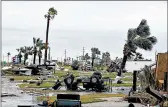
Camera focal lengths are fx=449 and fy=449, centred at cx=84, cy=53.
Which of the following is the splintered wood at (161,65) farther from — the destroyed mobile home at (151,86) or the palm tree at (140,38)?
the palm tree at (140,38)

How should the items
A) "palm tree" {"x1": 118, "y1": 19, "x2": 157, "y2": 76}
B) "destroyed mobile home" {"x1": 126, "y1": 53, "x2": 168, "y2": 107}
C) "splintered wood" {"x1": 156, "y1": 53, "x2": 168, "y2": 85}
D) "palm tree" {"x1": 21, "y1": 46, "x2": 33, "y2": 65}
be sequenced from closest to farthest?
"destroyed mobile home" {"x1": 126, "y1": 53, "x2": 168, "y2": 107} < "splintered wood" {"x1": 156, "y1": 53, "x2": 168, "y2": 85} < "palm tree" {"x1": 118, "y1": 19, "x2": 157, "y2": 76} < "palm tree" {"x1": 21, "y1": 46, "x2": 33, "y2": 65}

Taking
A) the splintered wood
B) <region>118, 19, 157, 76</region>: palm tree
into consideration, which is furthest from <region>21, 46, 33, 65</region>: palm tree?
the splintered wood

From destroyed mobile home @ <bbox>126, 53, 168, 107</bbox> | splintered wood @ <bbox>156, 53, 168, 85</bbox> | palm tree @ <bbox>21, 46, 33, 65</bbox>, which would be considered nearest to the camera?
destroyed mobile home @ <bbox>126, 53, 168, 107</bbox>

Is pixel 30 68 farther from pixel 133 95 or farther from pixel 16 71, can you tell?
pixel 133 95

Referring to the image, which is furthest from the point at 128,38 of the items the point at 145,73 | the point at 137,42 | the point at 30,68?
the point at 145,73

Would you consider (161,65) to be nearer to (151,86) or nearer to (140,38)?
(151,86)

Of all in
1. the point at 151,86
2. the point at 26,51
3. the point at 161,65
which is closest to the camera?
the point at 151,86

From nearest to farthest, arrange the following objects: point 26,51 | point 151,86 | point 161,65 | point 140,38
Answer: point 151,86 → point 161,65 → point 140,38 → point 26,51

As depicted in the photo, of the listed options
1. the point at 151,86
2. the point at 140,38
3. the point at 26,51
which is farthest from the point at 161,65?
the point at 26,51

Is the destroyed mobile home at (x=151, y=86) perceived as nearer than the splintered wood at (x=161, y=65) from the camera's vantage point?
Yes

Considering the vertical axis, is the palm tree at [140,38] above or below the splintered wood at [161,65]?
above

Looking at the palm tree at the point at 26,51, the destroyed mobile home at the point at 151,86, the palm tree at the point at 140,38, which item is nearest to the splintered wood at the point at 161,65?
the destroyed mobile home at the point at 151,86

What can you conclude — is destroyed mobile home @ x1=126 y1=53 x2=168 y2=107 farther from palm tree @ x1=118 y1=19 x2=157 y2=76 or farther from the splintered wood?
palm tree @ x1=118 y1=19 x2=157 y2=76

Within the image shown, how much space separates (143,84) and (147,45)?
1502 inches
